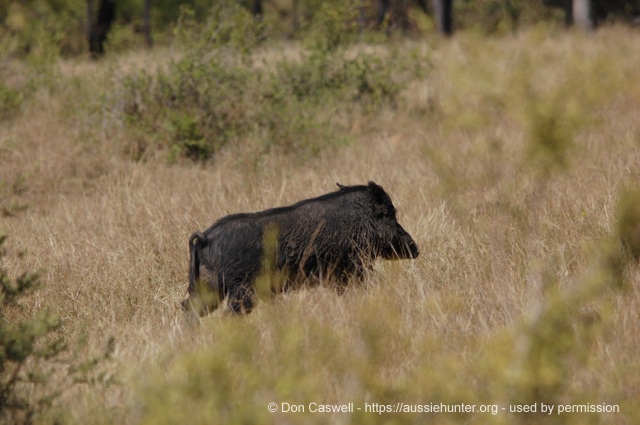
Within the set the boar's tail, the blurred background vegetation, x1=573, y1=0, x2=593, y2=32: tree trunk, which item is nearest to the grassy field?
the boar's tail

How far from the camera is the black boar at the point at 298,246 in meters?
5.26

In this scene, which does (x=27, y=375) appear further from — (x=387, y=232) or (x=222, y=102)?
(x=222, y=102)

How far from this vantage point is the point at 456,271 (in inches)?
236

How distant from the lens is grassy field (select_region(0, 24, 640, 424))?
3.65 m

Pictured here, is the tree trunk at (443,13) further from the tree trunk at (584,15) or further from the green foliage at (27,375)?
the green foliage at (27,375)

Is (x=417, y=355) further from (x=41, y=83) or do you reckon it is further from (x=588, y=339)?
(x=41, y=83)

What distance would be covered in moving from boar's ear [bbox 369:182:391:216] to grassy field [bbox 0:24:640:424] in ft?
1.45

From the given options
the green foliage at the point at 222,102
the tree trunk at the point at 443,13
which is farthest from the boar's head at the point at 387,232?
the tree trunk at the point at 443,13

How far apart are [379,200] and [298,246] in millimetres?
741

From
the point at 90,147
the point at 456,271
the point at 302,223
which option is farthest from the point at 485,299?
the point at 90,147

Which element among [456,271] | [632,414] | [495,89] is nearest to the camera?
[632,414]

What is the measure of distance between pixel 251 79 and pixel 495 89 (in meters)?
7.96

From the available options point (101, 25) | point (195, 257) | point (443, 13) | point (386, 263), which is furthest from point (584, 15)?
point (195, 257)

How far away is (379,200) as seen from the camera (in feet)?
19.6
